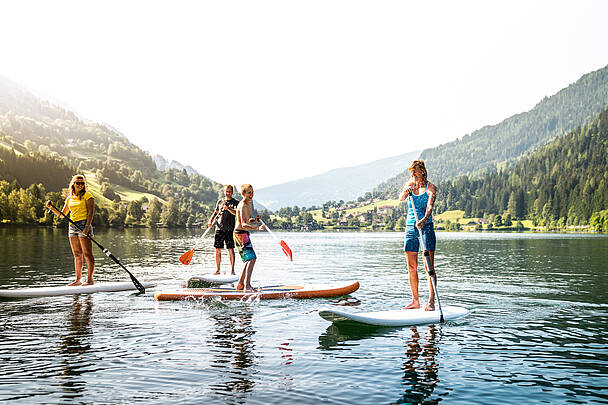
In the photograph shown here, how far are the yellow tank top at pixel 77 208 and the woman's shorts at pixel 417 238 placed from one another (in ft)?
38.5

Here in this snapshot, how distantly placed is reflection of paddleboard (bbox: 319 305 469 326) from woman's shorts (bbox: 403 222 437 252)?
1761mm

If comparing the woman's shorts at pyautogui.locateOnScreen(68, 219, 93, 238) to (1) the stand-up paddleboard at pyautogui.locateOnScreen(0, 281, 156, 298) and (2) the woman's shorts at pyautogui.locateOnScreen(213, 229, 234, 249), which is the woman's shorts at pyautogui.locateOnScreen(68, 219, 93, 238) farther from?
(2) the woman's shorts at pyautogui.locateOnScreen(213, 229, 234, 249)

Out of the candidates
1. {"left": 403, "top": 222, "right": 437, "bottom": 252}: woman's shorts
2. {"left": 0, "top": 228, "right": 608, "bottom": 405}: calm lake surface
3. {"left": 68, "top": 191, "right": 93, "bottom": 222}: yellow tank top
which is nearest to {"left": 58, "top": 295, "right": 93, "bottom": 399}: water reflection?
{"left": 0, "top": 228, "right": 608, "bottom": 405}: calm lake surface

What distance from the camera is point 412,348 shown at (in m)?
11.2

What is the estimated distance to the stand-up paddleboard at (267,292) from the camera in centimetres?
1709

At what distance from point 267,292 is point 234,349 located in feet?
21.4

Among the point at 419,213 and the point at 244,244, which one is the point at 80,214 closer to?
the point at 244,244

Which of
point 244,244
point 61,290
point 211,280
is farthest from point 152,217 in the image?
point 244,244

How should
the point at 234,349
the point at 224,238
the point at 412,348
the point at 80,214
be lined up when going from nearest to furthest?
the point at 234,349 < the point at 412,348 < the point at 80,214 < the point at 224,238

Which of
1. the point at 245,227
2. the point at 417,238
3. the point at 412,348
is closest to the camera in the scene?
the point at 412,348

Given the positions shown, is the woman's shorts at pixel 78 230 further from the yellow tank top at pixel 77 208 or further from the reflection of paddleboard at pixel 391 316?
the reflection of paddleboard at pixel 391 316

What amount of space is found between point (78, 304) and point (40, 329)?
3961 millimetres

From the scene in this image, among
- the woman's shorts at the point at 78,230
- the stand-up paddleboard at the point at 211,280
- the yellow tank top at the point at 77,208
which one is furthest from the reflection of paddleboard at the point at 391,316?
the yellow tank top at the point at 77,208

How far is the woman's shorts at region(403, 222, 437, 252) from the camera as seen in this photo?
14109mm
